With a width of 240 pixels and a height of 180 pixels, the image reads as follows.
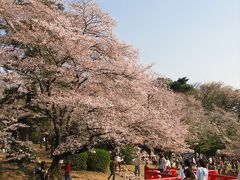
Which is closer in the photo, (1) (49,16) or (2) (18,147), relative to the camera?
(1) (49,16)

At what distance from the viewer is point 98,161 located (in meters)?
24.2

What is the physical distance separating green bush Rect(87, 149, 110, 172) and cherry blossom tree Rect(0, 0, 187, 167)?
7.20m

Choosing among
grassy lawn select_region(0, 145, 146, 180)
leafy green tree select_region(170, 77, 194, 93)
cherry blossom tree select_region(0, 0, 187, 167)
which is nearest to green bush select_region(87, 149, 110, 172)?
grassy lawn select_region(0, 145, 146, 180)

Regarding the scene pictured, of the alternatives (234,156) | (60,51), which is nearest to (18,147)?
(60,51)

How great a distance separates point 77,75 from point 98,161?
9.86 meters

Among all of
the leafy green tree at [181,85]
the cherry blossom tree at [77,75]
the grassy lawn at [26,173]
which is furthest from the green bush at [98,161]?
the leafy green tree at [181,85]

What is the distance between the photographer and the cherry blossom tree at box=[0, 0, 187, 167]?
49.4 feet

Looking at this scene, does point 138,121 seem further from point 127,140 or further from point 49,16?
point 49,16

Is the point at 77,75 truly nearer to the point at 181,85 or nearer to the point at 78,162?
the point at 78,162

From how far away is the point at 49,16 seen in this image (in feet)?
53.6

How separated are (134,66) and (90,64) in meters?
2.18

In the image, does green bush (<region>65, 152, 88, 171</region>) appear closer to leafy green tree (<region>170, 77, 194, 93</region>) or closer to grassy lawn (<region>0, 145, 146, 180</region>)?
grassy lawn (<region>0, 145, 146, 180</region>)

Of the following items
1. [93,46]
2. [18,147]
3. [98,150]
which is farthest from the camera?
[98,150]

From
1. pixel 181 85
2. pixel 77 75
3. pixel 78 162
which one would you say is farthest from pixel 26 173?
pixel 181 85
